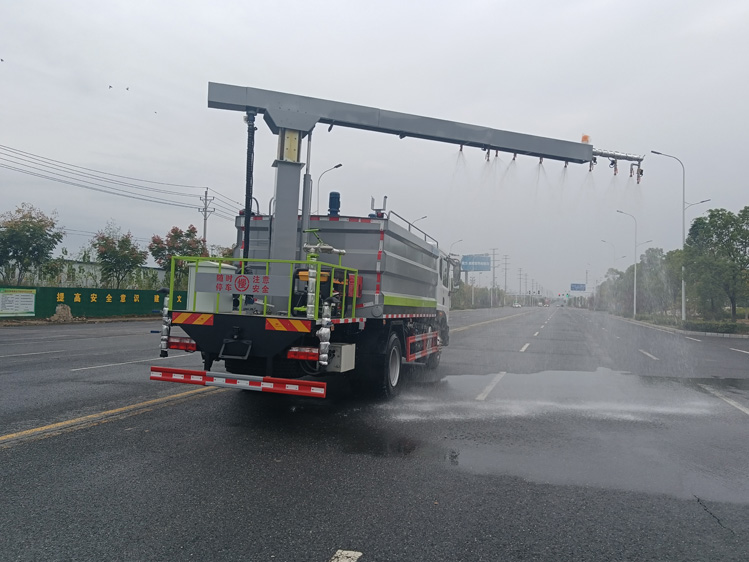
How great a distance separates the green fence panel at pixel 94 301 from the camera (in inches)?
1026

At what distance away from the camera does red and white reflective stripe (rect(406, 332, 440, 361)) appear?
31.3ft

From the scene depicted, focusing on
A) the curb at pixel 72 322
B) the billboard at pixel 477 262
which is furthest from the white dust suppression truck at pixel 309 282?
the billboard at pixel 477 262

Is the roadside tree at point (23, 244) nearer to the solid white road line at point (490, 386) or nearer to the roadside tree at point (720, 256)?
the solid white road line at point (490, 386)

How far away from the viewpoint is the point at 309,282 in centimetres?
611

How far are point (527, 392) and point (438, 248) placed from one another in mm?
3926

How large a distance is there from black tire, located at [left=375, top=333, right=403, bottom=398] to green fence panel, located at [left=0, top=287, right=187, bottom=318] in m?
17.2

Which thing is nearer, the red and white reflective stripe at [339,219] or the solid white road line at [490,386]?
the red and white reflective stripe at [339,219]

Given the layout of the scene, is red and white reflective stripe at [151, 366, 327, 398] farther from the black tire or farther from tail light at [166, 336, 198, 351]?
the black tire

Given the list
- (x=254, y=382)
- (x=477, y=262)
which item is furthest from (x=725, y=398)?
(x=477, y=262)

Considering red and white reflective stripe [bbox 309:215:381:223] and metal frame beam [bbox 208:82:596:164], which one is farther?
metal frame beam [bbox 208:82:596:164]

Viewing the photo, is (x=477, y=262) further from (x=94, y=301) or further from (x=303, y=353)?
(x=303, y=353)

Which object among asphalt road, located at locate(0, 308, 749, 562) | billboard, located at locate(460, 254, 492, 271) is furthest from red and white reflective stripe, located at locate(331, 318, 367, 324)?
billboard, located at locate(460, 254, 492, 271)

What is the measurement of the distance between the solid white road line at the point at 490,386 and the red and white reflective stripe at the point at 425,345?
138 centimetres

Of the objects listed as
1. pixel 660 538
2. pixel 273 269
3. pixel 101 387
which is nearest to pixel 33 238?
pixel 101 387
